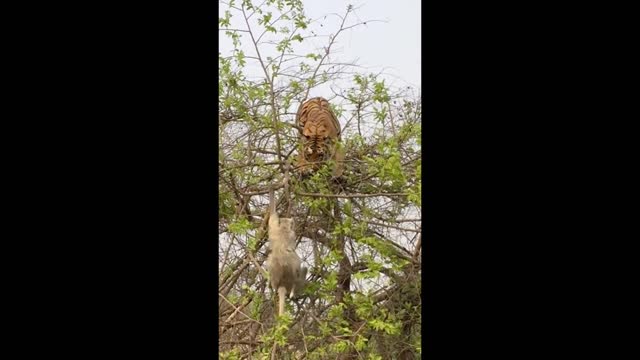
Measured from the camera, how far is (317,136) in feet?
7.30

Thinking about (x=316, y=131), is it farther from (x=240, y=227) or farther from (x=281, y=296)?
(x=281, y=296)

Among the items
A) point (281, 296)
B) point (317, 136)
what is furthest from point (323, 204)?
point (281, 296)

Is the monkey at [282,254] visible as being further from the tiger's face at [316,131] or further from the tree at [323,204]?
the tiger's face at [316,131]

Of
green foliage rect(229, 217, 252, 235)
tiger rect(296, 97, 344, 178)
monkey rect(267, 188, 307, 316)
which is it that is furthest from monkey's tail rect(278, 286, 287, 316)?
tiger rect(296, 97, 344, 178)

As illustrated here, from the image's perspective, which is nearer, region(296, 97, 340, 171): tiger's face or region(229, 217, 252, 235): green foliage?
region(229, 217, 252, 235): green foliage

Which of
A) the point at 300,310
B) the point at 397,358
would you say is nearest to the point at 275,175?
the point at 300,310

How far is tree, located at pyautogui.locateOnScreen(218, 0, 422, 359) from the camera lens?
7.05ft

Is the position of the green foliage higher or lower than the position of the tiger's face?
lower

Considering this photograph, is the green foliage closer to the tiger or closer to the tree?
the tree

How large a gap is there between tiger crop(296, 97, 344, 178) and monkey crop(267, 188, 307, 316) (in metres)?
0.21
